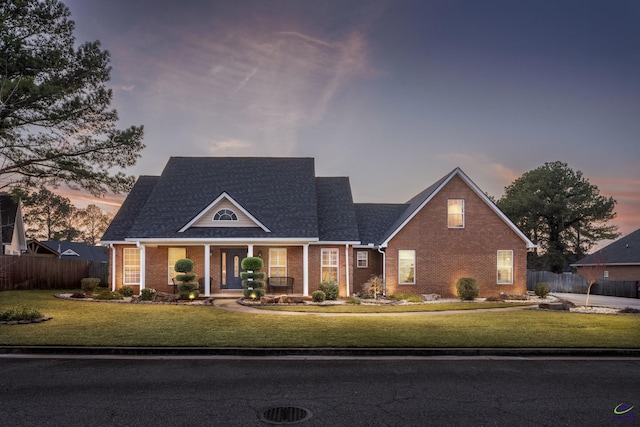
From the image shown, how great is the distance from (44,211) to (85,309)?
69.4 m

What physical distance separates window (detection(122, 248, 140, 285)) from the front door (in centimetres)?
471

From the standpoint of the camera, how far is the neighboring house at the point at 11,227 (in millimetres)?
36844

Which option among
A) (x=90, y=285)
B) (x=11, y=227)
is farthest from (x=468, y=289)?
(x=11, y=227)

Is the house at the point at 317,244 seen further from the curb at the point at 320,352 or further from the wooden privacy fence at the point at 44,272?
the curb at the point at 320,352

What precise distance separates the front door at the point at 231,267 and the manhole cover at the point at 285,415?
1967cm

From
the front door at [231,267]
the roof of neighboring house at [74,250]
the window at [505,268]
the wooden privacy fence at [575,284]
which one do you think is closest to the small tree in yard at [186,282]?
the front door at [231,267]

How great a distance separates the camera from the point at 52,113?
1691cm

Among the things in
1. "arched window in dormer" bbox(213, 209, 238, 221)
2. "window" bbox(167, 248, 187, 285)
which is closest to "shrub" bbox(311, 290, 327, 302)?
"arched window in dormer" bbox(213, 209, 238, 221)

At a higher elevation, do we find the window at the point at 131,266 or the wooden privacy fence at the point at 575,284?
the window at the point at 131,266

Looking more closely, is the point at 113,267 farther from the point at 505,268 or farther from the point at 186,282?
the point at 505,268

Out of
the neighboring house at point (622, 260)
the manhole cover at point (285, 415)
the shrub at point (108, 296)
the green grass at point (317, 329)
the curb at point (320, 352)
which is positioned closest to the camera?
the manhole cover at point (285, 415)

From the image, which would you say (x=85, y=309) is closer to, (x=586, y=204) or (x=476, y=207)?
(x=476, y=207)

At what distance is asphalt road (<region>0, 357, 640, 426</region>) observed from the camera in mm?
5910

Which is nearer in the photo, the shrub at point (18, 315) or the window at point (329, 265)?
the shrub at point (18, 315)
